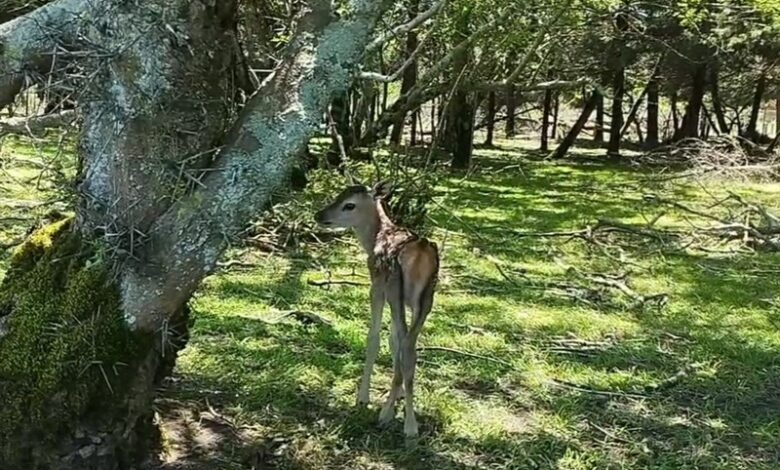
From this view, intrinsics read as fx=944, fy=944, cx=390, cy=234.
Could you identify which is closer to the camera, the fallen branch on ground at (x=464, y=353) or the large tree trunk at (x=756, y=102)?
the fallen branch on ground at (x=464, y=353)

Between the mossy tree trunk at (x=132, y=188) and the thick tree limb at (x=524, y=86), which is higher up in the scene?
the thick tree limb at (x=524, y=86)

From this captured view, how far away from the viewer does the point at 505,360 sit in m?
5.51

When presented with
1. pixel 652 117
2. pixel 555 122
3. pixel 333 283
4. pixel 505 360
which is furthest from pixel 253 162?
pixel 555 122

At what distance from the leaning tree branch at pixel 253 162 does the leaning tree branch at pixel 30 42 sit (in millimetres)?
649

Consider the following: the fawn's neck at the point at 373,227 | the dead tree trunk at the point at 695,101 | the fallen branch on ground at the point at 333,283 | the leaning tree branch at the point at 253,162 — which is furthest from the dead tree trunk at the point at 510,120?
the leaning tree branch at the point at 253,162

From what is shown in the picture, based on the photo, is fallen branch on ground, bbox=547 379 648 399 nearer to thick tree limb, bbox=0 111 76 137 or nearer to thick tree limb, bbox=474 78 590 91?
thick tree limb, bbox=0 111 76 137

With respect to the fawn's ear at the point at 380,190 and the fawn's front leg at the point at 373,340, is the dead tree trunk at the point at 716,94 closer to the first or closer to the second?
the fawn's ear at the point at 380,190

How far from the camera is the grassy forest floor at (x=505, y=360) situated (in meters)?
4.16

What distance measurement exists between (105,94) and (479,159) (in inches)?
677

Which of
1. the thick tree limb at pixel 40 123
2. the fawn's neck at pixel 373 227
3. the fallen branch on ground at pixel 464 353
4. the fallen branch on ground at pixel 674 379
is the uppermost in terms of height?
the thick tree limb at pixel 40 123

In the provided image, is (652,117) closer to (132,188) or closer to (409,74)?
(409,74)

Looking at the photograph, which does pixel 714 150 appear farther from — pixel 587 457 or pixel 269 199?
pixel 269 199

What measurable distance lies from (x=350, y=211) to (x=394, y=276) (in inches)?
17.4

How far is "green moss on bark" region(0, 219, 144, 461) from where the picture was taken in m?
3.20
